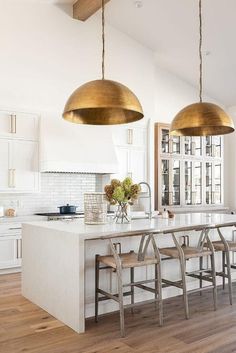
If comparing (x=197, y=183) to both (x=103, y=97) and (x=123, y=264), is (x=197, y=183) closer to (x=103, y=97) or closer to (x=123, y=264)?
(x=123, y=264)

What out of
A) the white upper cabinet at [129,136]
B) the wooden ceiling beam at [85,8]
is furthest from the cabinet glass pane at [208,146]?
the wooden ceiling beam at [85,8]

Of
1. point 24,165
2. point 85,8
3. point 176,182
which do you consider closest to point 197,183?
point 176,182

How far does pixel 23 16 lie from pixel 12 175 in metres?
2.64

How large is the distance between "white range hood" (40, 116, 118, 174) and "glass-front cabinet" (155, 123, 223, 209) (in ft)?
4.44

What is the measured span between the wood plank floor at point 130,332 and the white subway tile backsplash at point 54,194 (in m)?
2.53

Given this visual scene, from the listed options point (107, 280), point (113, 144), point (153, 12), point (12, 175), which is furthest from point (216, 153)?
point (107, 280)

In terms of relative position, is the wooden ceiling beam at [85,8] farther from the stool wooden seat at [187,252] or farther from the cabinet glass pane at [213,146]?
the stool wooden seat at [187,252]

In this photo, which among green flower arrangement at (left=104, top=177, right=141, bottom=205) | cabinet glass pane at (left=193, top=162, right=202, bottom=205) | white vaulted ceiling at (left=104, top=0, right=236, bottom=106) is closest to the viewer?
green flower arrangement at (left=104, top=177, right=141, bottom=205)

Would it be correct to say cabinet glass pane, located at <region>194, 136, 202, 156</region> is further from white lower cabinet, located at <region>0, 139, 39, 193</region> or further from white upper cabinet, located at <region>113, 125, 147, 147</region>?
white lower cabinet, located at <region>0, 139, 39, 193</region>

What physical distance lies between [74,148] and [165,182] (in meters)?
2.40

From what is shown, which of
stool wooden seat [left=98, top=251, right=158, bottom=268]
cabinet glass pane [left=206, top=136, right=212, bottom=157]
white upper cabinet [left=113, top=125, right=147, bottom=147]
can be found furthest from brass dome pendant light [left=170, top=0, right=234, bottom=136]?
cabinet glass pane [left=206, top=136, right=212, bottom=157]

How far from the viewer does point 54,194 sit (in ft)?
22.3

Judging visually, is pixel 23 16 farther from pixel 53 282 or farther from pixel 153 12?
pixel 53 282

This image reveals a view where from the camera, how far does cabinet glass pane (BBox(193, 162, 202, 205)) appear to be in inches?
335
